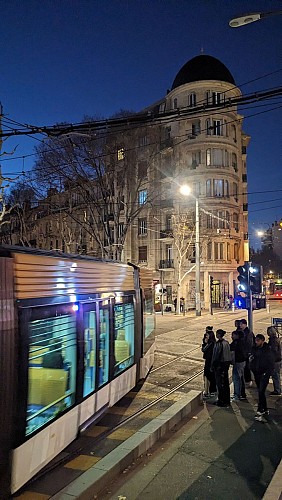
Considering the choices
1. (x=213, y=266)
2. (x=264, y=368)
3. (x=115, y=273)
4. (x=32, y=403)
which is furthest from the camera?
(x=213, y=266)

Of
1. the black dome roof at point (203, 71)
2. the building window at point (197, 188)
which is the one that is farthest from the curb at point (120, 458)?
the black dome roof at point (203, 71)

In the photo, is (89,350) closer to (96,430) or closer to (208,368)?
(96,430)

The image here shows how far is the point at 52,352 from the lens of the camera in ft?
18.4

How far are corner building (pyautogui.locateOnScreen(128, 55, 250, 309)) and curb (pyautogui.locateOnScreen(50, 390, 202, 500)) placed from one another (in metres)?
32.2

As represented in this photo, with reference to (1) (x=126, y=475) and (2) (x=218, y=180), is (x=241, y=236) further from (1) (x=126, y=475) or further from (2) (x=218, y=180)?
(1) (x=126, y=475)

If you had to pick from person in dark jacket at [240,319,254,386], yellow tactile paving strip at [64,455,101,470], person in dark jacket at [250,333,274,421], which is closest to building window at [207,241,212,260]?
person in dark jacket at [240,319,254,386]

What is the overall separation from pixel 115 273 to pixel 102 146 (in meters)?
20.3

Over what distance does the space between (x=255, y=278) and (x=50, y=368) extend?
792 centimetres

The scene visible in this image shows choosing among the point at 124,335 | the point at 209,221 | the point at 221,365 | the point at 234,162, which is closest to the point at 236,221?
the point at 209,221

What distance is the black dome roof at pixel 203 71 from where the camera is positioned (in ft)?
142

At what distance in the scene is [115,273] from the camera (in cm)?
882

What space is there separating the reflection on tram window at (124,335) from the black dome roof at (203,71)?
38.2 m

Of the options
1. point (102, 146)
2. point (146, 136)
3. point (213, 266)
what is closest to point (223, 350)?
point (102, 146)

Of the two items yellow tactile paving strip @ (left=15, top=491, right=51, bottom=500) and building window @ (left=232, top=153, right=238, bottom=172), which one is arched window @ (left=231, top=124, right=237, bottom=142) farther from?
yellow tactile paving strip @ (left=15, top=491, right=51, bottom=500)
